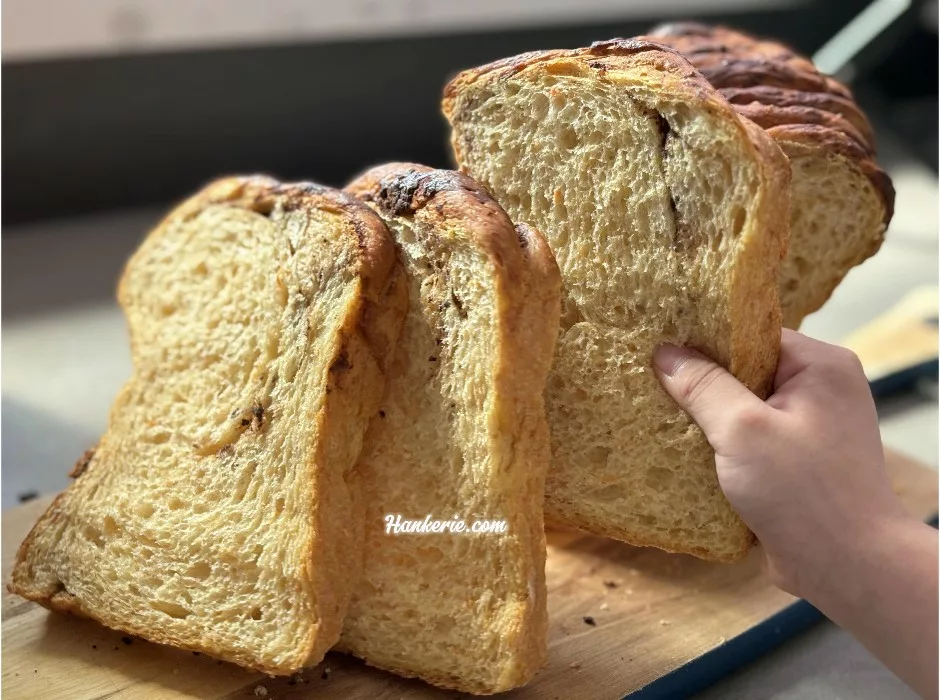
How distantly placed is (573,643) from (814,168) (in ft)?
3.88

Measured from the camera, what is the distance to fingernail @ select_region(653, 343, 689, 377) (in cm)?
170

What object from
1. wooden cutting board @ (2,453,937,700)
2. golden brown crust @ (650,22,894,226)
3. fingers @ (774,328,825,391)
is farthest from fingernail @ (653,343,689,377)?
golden brown crust @ (650,22,894,226)

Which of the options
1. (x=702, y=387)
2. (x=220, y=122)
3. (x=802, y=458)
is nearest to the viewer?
(x=802, y=458)

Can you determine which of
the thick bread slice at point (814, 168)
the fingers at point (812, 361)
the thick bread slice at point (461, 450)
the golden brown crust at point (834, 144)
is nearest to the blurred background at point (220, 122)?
the thick bread slice at point (814, 168)

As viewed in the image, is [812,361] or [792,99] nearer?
[812,361]

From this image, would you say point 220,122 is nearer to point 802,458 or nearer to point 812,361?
point 812,361

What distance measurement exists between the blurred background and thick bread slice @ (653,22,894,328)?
829 mm

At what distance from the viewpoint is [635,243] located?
1.73 m

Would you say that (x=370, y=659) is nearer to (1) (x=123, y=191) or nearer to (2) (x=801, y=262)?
(2) (x=801, y=262)

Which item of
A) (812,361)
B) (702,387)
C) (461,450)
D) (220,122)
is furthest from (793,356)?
(220,122)

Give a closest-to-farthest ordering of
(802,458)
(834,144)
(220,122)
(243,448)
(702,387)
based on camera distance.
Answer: (802,458), (702,387), (243,448), (834,144), (220,122)

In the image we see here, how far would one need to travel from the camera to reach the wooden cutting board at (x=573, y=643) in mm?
1714

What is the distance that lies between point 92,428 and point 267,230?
1.27m

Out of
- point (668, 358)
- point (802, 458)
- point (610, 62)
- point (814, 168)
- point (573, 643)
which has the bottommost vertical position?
point (573, 643)
